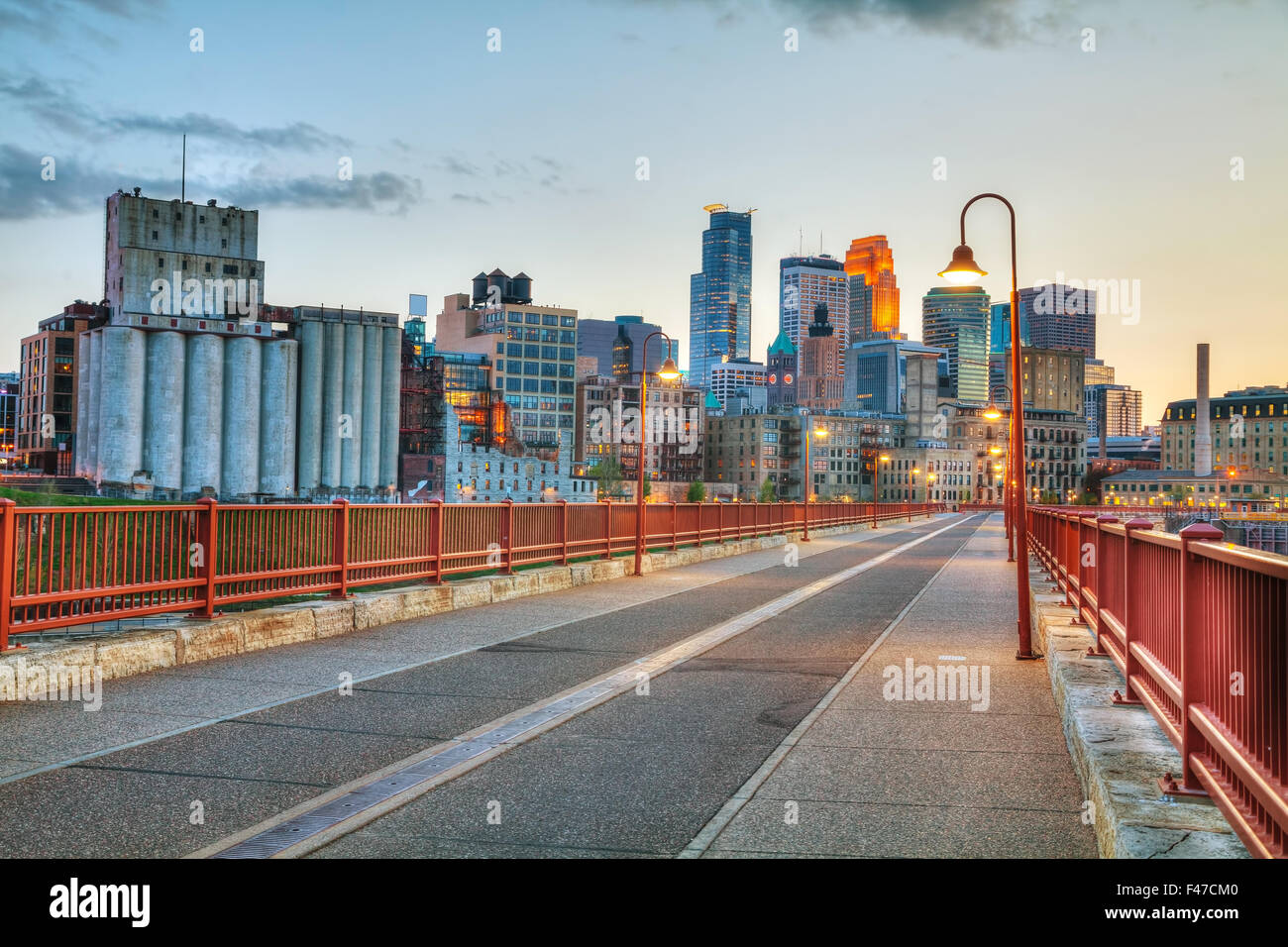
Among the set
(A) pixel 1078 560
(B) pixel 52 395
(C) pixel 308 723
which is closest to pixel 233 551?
(C) pixel 308 723

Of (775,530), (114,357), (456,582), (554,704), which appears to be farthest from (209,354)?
(554,704)

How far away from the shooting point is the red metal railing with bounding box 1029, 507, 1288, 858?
14.0 feet

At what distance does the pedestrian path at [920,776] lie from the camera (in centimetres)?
598

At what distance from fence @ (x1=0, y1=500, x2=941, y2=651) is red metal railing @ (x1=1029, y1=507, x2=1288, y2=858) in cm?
844

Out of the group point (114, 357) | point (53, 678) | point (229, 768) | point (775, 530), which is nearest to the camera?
point (229, 768)

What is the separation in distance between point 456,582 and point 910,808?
12884mm

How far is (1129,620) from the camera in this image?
8.28 meters

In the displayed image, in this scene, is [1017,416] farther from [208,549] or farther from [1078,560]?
[208,549]

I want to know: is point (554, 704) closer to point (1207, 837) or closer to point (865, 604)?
point (1207, 837)

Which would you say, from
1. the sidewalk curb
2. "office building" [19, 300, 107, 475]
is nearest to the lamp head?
the sidewalk curb

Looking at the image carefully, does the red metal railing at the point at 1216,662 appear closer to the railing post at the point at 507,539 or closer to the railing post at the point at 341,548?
the railing post at the point at 341,548

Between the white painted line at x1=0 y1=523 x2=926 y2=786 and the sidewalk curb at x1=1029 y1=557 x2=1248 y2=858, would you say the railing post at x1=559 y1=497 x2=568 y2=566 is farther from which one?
the sidewalk curb at x1=1029 y1=557 x2=1248 y2=858

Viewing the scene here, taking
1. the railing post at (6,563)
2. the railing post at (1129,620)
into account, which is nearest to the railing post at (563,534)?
the railing post at (6,563)
